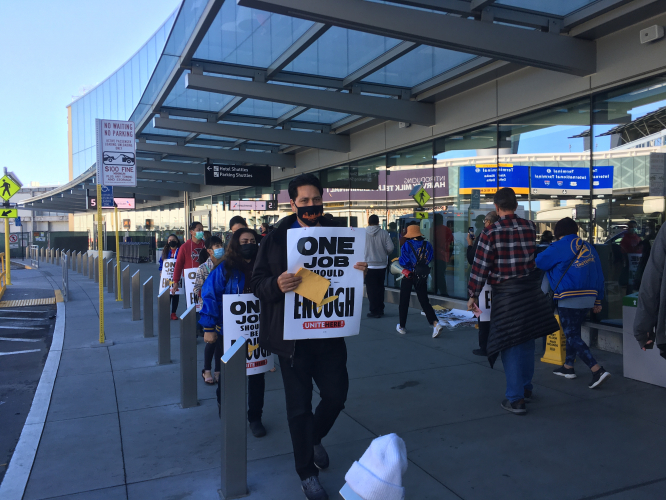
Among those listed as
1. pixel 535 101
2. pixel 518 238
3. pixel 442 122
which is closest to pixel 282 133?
pixel 442 122

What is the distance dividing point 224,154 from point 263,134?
130 inches

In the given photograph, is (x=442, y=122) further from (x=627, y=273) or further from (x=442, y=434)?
(x=442, y=434)

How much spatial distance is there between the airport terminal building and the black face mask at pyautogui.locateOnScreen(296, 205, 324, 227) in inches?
154

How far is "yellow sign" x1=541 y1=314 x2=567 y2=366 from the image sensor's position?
6.68m

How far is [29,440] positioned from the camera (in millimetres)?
4605

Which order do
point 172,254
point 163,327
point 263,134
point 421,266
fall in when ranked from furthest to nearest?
point 263,134
point 172,254
point 421,266
point 163,327

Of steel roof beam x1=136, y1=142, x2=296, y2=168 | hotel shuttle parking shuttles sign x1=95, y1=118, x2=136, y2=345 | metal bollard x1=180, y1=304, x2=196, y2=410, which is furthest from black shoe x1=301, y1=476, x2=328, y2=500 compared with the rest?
steel roof beam x1=136, y1=142, x2=296, y2=168

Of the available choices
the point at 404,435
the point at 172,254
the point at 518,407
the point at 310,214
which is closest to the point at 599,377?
the point at 518,407

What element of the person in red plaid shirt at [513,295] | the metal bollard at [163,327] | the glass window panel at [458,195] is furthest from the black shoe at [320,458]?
the glass window panel at [458,195]

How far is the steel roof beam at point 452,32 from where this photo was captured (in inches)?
262

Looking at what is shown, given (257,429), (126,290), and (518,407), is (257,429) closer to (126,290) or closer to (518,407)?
(518,407)

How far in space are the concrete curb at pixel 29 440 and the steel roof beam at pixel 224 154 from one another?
34.7ft

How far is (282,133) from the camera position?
1438 cm

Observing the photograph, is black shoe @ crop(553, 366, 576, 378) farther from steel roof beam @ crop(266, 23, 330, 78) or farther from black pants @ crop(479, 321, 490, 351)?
steel roof beam @ crop(266, 23, 330, 78)
